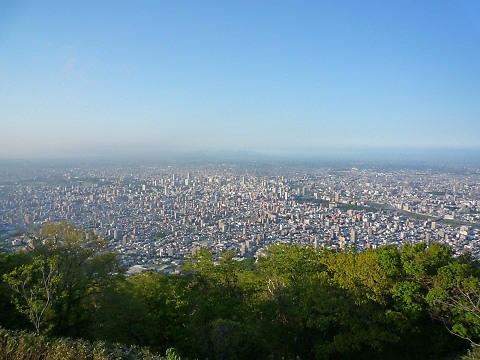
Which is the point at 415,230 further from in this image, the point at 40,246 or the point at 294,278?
the point at 40,246

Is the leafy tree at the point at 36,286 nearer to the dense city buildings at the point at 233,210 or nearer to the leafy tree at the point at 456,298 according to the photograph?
the dense city buildings at the point at 233,210

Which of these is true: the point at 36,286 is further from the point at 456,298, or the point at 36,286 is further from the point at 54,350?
the point at 456,298

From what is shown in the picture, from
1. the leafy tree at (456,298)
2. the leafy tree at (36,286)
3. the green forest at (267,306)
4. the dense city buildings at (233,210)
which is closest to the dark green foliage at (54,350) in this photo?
the leafy tree at (36,286)

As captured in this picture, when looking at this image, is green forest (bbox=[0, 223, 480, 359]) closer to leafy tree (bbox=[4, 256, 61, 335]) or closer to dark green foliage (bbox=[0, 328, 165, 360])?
leafy tree (bbox=[4, 256, 61, 335])

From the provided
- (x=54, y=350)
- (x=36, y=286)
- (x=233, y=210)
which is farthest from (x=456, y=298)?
(x=233, y=210)

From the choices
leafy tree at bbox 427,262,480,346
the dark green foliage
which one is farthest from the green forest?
the dark green foliage
